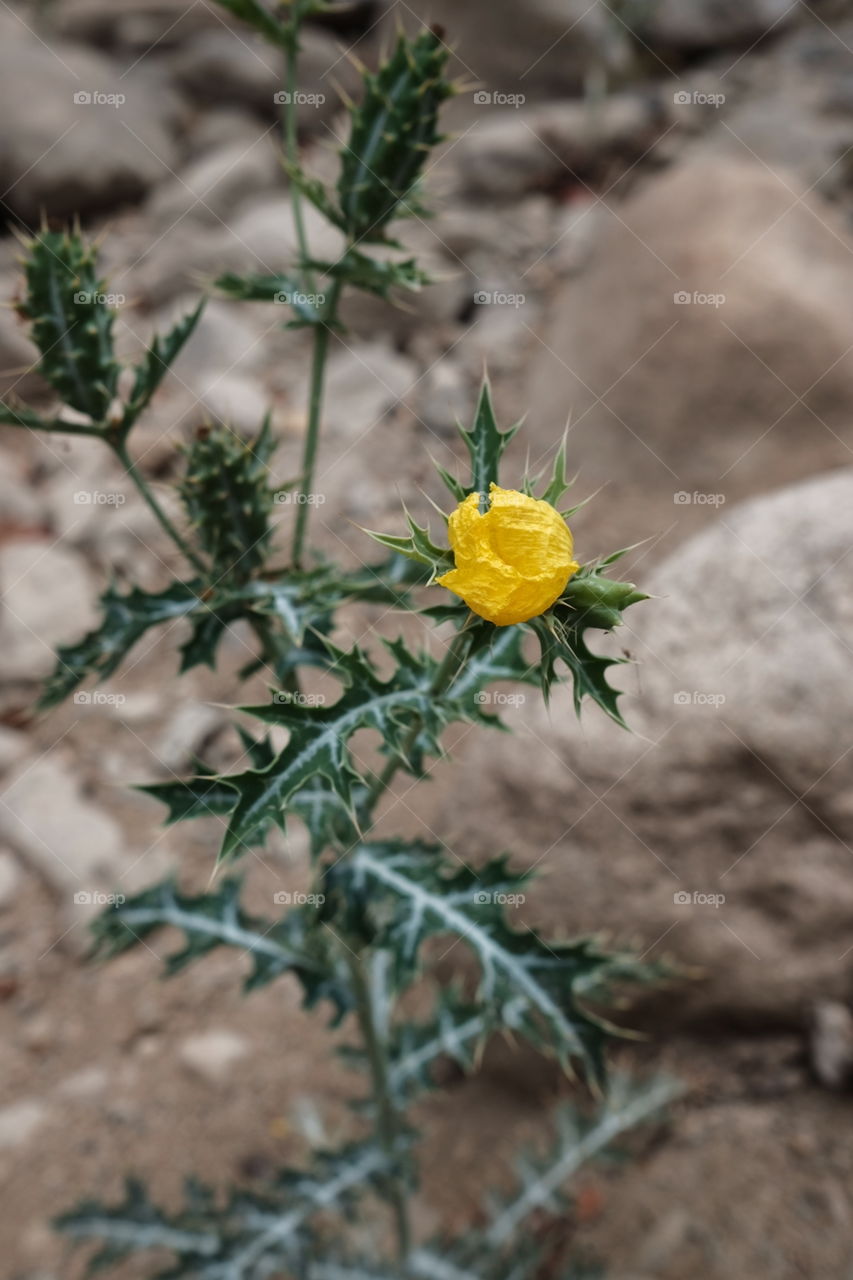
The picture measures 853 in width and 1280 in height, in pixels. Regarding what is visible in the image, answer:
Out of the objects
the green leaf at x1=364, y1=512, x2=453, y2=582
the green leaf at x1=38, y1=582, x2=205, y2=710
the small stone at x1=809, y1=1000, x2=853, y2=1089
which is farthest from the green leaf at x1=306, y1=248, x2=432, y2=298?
→ the small stone at x1=809, y1=1000, x2=853, y2=1089

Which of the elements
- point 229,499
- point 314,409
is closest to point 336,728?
point 229,499

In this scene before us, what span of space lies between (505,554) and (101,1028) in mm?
2292

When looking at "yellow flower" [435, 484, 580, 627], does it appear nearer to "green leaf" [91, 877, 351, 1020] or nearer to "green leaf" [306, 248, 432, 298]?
"green leaf" [306, 248, 432, 298]

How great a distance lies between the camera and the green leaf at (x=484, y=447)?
0.94 metres

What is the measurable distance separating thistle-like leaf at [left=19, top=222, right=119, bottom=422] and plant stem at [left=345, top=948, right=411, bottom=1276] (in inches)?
33.6

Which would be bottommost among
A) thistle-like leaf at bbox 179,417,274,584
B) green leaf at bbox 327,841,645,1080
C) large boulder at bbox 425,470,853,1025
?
large boulder at bbox 425,470,853,1025

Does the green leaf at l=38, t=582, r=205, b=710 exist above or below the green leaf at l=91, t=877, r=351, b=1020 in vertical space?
above

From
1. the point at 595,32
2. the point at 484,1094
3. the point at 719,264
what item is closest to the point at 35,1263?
the point at 484,1094

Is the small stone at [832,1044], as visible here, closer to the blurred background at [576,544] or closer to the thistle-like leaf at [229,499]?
the blurred background at [576,544]

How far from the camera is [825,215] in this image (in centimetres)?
389

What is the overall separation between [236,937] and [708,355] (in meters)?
2.76

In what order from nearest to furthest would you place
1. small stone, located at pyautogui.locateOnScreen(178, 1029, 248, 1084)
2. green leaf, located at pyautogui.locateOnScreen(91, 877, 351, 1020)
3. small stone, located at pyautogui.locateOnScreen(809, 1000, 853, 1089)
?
green leaf, located at pyautogui.locateOnScreen(91, 877, 351, 1020) < small stone, located at pyautogui.locateOnScreen(809, 1000, 853, 1089) < small stone, located at pyautogui.locateOnScreen(178, 1029, 248, 1084)

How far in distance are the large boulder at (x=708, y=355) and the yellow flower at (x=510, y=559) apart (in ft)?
8.45

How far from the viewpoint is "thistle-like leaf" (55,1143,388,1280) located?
1705mm
